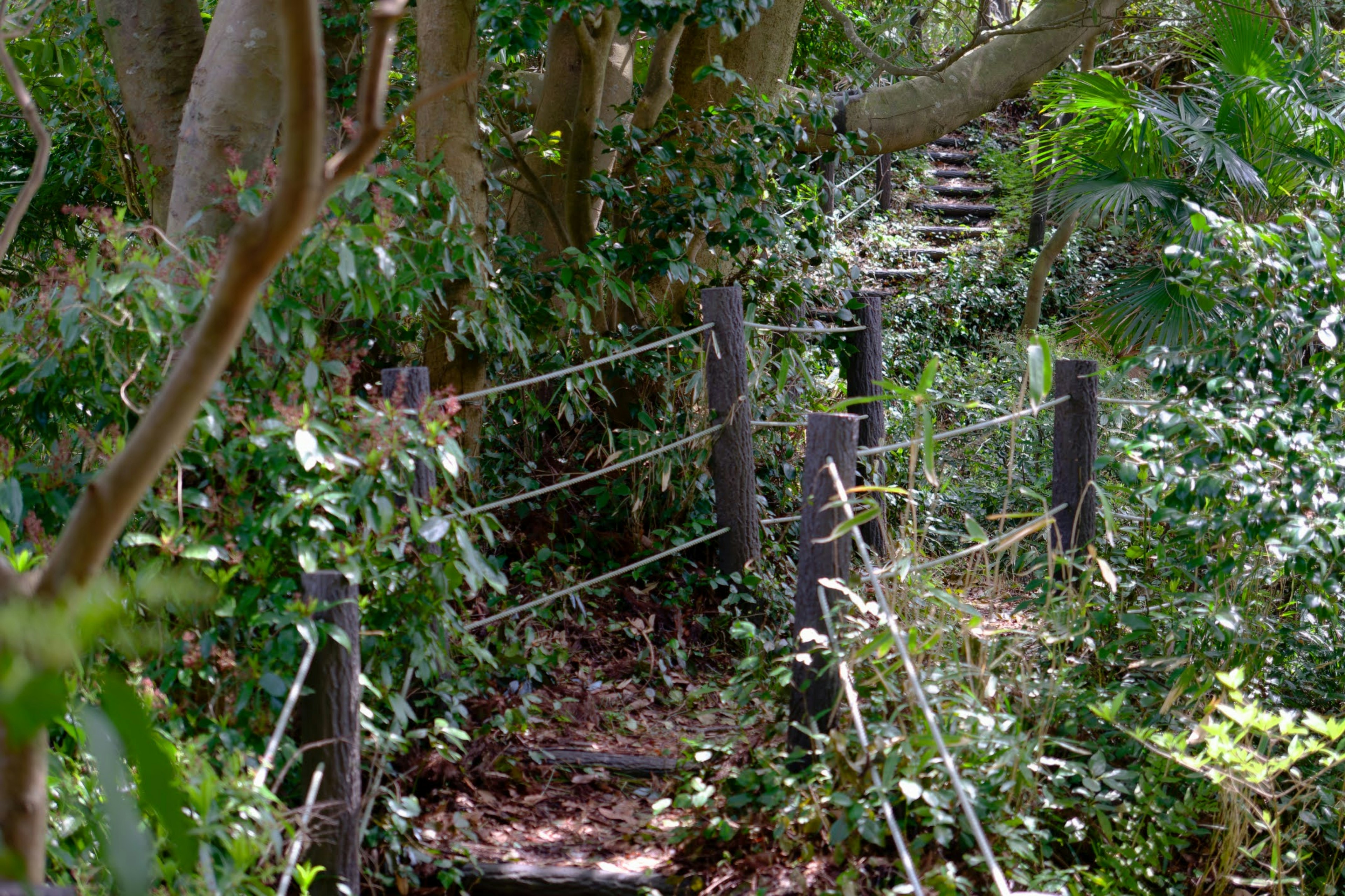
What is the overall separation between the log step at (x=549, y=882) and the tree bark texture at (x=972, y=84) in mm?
5063

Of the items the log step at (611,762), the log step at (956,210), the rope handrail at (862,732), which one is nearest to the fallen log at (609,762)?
the log step at (611,762)

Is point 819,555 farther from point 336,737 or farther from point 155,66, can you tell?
point 155,66

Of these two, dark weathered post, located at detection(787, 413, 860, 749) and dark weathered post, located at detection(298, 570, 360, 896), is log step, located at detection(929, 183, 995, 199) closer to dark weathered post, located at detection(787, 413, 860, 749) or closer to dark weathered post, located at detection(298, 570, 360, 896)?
dark weathered post, located at detection(787, 413, 860, 749)

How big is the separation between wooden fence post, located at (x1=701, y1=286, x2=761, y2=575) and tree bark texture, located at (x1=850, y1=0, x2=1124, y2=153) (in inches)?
116

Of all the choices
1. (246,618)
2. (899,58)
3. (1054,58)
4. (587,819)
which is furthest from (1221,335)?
(899,58)

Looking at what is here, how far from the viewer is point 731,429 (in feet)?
13.6

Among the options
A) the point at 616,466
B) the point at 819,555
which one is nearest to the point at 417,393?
the point at 616,466

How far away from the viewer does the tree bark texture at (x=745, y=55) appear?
488cm

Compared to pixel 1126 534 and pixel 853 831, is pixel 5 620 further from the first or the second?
pixel 1126 534

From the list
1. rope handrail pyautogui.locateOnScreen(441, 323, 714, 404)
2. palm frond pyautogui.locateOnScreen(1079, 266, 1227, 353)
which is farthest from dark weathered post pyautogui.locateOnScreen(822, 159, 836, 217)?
palm frond pyautogui.locateOnScreen(1079, 266, 1227, 353)

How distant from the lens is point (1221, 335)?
126 inches

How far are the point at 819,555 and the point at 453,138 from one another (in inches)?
77.6

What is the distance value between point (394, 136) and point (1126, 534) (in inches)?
129

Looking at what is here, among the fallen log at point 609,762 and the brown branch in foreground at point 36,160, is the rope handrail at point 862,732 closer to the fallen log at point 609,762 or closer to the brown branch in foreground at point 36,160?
the fallen log at point 609,762
